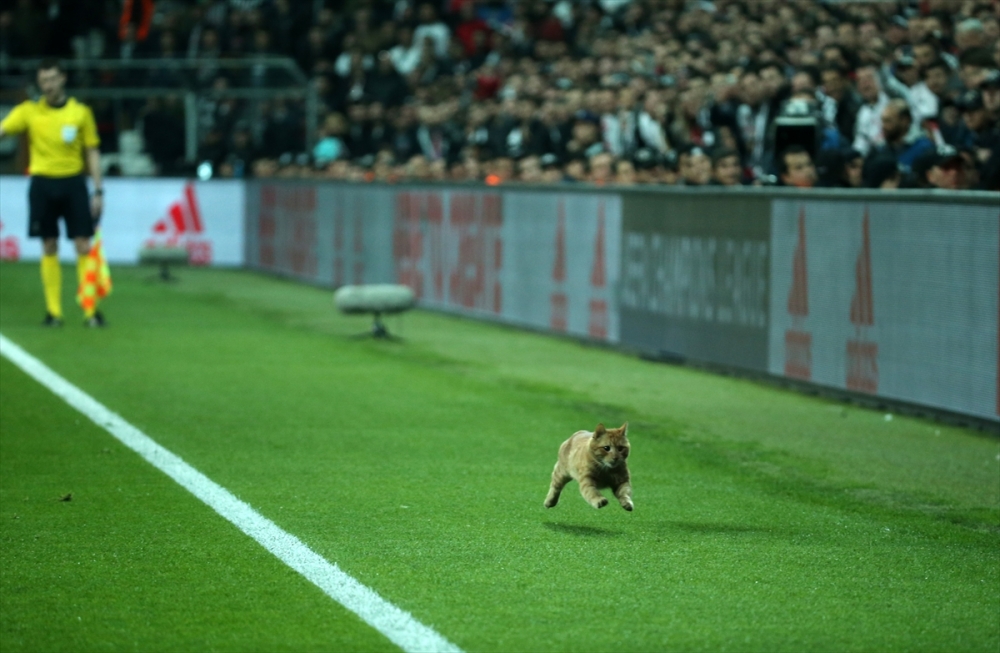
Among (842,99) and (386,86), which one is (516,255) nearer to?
(842,99)

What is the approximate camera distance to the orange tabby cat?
21.6 ft

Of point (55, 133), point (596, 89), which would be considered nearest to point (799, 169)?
point (55, 133)

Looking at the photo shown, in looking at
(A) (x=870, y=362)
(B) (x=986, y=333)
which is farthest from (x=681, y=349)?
(B) (x=986, y=333)

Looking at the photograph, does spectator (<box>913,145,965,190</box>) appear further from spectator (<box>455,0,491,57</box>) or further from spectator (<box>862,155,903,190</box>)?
spectator (<box>455,0,491,57</box>)

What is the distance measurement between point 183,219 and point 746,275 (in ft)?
56.3

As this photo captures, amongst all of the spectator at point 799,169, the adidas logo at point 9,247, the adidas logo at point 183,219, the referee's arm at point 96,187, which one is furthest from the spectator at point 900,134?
the adidas logo at point 9,247

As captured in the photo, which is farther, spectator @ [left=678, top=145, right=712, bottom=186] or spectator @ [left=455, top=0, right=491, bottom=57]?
spectator @ [left=455, top=0, right=491, bottom=57]

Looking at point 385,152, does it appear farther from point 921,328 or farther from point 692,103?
point 921,328

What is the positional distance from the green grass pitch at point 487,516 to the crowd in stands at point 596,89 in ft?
8.76

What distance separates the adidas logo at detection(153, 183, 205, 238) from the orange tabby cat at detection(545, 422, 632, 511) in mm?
22632

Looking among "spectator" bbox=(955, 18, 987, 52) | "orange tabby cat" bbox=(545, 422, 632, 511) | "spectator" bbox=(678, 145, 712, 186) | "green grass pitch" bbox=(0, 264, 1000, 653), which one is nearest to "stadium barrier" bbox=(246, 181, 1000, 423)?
"green grass pitch" bbox=(0, 264, 1000, 653)

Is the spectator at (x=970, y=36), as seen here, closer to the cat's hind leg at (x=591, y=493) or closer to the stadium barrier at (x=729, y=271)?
the stadium barrier at (x=729, y=271)

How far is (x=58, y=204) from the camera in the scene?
16.1m

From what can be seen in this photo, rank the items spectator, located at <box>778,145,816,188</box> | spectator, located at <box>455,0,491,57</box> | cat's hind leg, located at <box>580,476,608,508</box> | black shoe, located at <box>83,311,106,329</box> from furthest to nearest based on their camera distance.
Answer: spectator, located at <box>455,0,491,57</box> < black shoe, located at <box>83,311,106,329</box> < spectator, located at <box>778,145,816,188</box> < cat's hind leg, located at <box>580,476,608,508</box>
